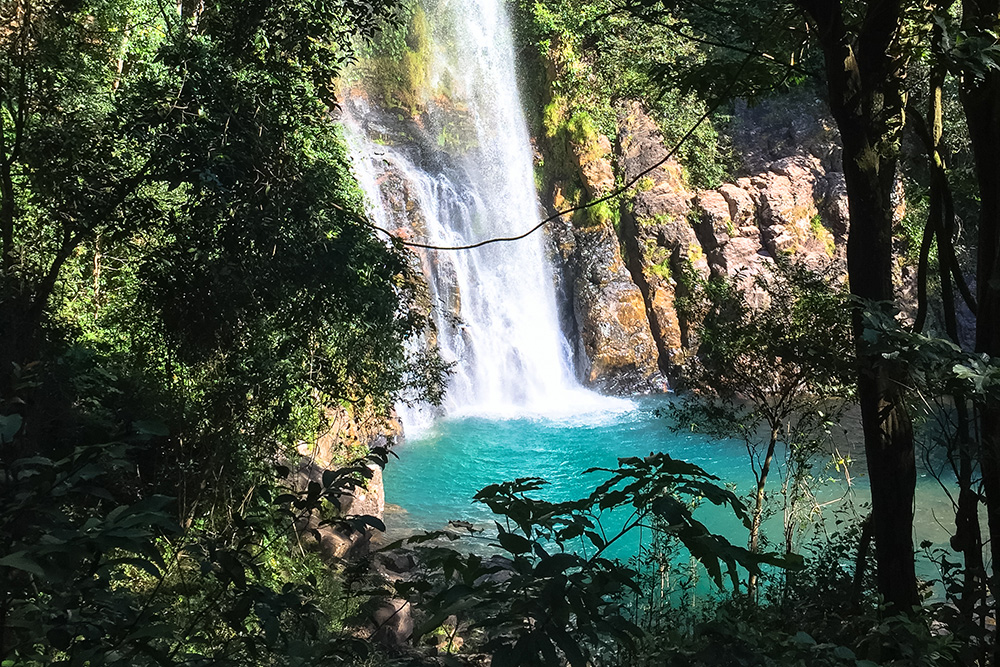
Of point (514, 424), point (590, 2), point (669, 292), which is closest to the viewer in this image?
point (514, 424)

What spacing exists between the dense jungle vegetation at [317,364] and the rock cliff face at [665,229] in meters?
9.78

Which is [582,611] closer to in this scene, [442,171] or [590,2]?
[442,171]

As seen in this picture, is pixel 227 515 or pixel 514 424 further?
pixel 514 424

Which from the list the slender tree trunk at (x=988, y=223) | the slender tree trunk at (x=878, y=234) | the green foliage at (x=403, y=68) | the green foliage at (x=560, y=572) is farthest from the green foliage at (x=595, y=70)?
the green foliage at (x=560, y=572)

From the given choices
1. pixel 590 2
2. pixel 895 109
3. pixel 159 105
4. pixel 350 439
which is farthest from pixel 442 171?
pixel 895 109

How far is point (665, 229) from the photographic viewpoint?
2012 centimetres

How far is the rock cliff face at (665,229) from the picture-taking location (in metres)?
19.7

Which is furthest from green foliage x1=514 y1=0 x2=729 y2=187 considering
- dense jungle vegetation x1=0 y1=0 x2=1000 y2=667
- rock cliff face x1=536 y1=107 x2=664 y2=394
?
dense jungle vegetation x1=0 y1=0 x2=1000 y2=667

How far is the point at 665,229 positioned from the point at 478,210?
4.78m

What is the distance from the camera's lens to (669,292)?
19.9 m

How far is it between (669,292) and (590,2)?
8208mm

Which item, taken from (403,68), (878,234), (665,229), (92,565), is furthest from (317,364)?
(403,68)

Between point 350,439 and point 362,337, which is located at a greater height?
point 362,337

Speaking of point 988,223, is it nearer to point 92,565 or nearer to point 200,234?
point 92,565
